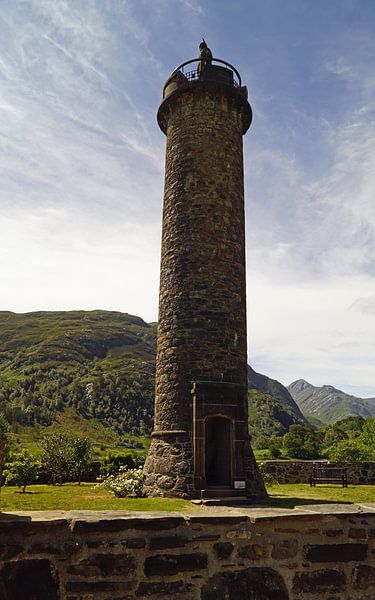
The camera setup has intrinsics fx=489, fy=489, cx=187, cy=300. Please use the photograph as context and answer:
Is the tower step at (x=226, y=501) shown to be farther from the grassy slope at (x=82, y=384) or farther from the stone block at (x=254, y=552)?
the grassy slope at (x=82, y=384)

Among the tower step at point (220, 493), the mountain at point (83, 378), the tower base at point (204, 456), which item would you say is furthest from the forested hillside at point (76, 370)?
the tower step at point (220, 493)

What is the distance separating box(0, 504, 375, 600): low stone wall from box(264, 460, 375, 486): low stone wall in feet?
63.6

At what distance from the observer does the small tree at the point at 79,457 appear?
21.0 meters

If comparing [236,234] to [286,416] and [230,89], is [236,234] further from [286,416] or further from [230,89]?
[286,416]

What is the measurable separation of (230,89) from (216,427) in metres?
11.9

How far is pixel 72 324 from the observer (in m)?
160

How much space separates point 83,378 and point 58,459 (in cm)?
8732

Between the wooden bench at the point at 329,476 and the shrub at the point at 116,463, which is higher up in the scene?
→ the shrub at the point at 116,463

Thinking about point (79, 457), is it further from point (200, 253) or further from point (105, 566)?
point (105, 566)

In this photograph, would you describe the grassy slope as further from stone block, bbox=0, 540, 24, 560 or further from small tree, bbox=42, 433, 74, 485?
stone block, bbox=0, 540, 24, 560

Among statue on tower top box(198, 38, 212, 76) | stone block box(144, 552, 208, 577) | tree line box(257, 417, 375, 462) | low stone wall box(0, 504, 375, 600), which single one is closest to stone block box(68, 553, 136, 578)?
low stone wall box(0, 504, 375, 600)

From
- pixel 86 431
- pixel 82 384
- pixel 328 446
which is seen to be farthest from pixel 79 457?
pixel 82 384

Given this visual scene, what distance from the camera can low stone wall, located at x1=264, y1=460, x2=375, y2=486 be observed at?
23438mm

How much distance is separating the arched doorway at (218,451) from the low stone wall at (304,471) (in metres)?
8.52
